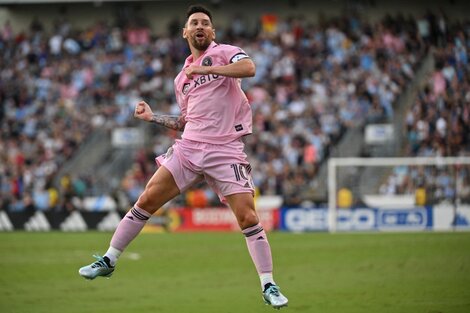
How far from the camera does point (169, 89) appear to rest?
3491 centimetres

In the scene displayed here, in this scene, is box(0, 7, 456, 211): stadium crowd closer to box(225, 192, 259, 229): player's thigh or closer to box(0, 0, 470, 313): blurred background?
box(0, 0, 470, 313): blurred background

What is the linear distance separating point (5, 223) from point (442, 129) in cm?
1476

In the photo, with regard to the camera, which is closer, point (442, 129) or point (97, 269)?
point (97, 269)

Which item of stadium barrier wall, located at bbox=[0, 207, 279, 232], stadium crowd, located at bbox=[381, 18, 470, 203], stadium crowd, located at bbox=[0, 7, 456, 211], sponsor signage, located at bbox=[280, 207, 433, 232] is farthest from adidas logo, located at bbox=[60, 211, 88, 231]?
stadium crowd, located at bbox=[381, 18, 470, 203]

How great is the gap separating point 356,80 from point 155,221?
878 cm

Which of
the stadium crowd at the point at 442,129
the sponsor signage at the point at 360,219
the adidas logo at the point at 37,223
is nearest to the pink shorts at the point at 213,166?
the stadium crowd at the point at 442,129

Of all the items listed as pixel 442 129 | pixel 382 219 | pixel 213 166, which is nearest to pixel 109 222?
pixel 382 219

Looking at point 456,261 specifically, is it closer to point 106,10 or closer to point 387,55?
point 387,55

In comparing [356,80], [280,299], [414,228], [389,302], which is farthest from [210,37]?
[356,80]

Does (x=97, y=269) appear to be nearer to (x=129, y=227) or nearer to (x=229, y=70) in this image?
(x=129, y=227)

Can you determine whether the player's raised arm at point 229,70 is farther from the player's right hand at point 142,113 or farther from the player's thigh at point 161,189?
the player's thigh at point 161,189

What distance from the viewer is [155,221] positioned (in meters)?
29.7

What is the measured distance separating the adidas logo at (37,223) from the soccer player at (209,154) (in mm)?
21553

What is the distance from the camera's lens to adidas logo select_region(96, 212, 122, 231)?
29547 millimetres
